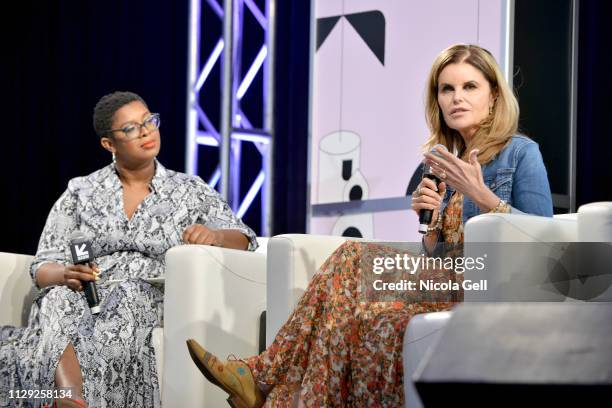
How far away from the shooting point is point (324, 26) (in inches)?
189

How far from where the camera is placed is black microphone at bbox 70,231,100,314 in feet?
9.81

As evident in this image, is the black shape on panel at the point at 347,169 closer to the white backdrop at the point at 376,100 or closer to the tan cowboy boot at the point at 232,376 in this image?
the white backdrop at the point at 376,100

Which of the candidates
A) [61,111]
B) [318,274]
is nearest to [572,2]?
[318,274]

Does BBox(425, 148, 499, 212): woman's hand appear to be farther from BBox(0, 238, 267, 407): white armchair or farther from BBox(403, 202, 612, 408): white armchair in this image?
BBox(0, 238, 267, 407): white armchair

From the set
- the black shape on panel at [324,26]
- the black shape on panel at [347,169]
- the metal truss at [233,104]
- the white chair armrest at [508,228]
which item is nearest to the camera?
the white chair armrest at [508,228]

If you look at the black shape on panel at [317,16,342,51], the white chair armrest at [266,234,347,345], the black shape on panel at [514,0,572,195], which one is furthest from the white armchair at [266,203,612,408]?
the black shape on panel at [317,16,342,51]

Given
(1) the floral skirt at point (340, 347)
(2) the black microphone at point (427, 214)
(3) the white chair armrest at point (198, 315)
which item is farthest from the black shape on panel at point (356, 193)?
(1) the floral skirt at point (340, 347)

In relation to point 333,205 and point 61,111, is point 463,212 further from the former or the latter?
point 61,111

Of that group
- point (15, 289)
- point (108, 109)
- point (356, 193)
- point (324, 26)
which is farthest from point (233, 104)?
point (15, 289)

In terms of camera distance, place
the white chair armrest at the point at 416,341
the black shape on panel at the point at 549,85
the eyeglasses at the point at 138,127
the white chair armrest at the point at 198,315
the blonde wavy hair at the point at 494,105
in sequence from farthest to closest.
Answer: the black shape on panel at the point at 549,85, the eyeglasses at the point at 138,127, the white chair armrest at the point at 198,315, the blonde wavy hair at the point at 494,105, the white chair armrest at the point at 416,341

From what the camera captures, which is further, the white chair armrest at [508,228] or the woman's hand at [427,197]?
the woman's hand at [427,197]

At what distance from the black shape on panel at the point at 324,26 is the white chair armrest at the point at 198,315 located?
79.4 inches

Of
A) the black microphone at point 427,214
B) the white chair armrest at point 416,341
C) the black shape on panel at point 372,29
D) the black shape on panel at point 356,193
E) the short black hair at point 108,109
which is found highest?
the black shape on panel at point 372,29

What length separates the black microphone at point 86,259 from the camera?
9.81ft
